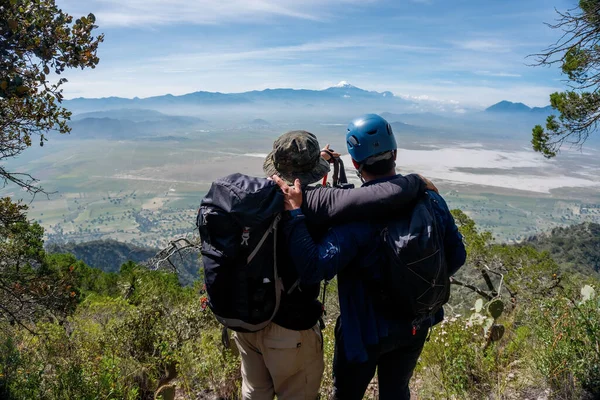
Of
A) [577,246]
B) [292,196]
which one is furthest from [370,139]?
[577,246]

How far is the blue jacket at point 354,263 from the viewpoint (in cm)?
171

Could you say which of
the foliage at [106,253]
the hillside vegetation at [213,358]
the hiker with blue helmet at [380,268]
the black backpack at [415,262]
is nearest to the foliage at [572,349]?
the hillside vegetation at [213,358]

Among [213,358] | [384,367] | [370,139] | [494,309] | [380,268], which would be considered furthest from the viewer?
[494,309]

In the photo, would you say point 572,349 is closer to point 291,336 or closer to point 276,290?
point 291,336

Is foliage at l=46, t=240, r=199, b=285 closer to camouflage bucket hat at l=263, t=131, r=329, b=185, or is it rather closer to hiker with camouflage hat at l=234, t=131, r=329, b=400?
hiker with camouflage hat at l=234, t=131, r=329, b=400

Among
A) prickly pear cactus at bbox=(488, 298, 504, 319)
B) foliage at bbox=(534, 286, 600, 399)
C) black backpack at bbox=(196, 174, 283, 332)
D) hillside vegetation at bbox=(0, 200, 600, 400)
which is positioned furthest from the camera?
prickly pear cactus at bbox=(488, 298, 504, 319)

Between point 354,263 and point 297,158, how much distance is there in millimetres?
571

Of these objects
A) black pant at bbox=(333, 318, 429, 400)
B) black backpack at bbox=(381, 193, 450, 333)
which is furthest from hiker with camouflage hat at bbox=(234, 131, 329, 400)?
black backpack at bbox=(381, 193, 450, 333)

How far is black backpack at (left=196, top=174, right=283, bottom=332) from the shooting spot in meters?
1.70

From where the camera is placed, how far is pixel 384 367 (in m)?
2.07

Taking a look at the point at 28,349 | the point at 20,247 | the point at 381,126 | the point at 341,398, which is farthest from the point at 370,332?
the point at 20,247

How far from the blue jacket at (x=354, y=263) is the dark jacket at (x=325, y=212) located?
72 mm

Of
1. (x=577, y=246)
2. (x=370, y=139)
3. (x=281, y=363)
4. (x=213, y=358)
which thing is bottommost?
(x=577, y=246)

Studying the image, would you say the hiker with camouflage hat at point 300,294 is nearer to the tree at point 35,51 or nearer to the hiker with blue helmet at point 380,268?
the hiker with blue helmet at point 380,268
